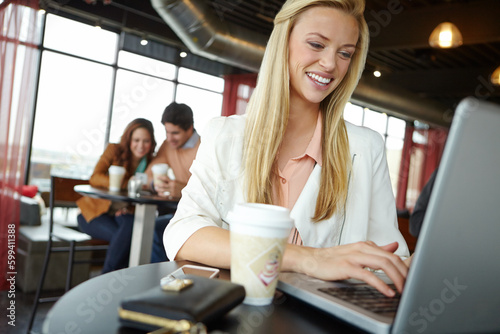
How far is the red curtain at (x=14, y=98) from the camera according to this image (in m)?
4.41

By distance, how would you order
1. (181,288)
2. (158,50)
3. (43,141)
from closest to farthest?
(181,288) < (43,141) < (158,50)

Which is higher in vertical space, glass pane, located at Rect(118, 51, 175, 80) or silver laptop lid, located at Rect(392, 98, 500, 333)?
glass pane, located at Rect(118, 51, 175, 80)

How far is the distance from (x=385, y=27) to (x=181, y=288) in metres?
6.28

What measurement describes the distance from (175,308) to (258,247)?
164mm

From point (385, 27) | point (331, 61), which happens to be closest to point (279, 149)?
point (331, 61)

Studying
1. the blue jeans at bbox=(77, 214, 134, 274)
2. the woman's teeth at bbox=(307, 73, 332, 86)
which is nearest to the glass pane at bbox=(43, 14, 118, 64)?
the blue jeans at bbox=(77, 214, 134, 274)

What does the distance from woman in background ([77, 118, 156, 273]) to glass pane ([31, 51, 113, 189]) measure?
342 centimetres

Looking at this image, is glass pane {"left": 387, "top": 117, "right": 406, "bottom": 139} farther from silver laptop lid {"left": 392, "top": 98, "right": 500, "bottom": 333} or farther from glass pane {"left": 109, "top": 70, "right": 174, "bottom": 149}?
silver laptop lid {"left": 392, "top": 98, "right": 500, "bottom": 333}

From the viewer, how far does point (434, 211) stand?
472 millimetres

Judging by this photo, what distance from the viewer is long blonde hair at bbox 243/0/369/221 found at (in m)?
1.23

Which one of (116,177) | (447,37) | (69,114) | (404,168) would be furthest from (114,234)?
(404,168)

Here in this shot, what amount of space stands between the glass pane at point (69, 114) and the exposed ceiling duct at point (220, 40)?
7.25 ft

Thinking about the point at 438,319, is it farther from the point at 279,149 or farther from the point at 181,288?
the point at 279,149

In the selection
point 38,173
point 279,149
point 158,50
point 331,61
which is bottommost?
point 38,173
